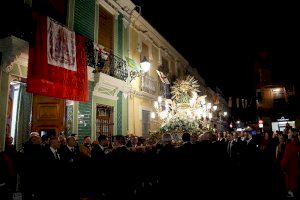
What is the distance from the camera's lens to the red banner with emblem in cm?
859

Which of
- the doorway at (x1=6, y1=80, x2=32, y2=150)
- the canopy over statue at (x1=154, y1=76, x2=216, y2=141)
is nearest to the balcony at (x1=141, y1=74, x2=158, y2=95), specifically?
the canopy over statue at (x1=154, y1=76, x2=216, y2=141)

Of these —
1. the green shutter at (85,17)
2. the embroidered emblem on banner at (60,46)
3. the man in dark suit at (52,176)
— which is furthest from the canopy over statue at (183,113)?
the man in dark suit at (52,176)

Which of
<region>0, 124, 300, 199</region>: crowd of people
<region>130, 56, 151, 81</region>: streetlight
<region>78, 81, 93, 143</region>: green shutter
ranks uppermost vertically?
<region>130, 56, 151, 81</region>: streetlight

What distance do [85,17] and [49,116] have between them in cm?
458

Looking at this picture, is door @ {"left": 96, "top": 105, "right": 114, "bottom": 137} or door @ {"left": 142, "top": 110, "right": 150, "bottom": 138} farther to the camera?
door @ {"left": 142, "top": 110, "right": 150, "bottom": 138}

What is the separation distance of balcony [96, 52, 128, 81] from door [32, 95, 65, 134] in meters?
2.23

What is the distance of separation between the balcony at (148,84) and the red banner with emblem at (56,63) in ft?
20.3

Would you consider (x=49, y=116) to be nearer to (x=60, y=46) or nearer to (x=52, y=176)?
(x=60, y=46)

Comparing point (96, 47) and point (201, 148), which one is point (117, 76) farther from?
point (201, 148)

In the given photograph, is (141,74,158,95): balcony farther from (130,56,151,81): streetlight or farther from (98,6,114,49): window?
(98,6,114,49): window

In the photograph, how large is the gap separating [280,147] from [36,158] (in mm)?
8329

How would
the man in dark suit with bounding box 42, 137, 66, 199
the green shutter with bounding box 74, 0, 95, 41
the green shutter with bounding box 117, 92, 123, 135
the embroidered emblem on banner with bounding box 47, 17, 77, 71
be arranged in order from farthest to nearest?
the green shutter with bounding box 117, 92, 123, 135, the green shutter with bounding box 74, 0, 95, 41, the embroidered emblem on banner with bounding box 47, 17, 77, 71, the man in dark suit with bounding box 42, 137, 66, 199

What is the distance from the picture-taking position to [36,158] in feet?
20.5

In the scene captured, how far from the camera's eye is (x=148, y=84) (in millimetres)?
17438
